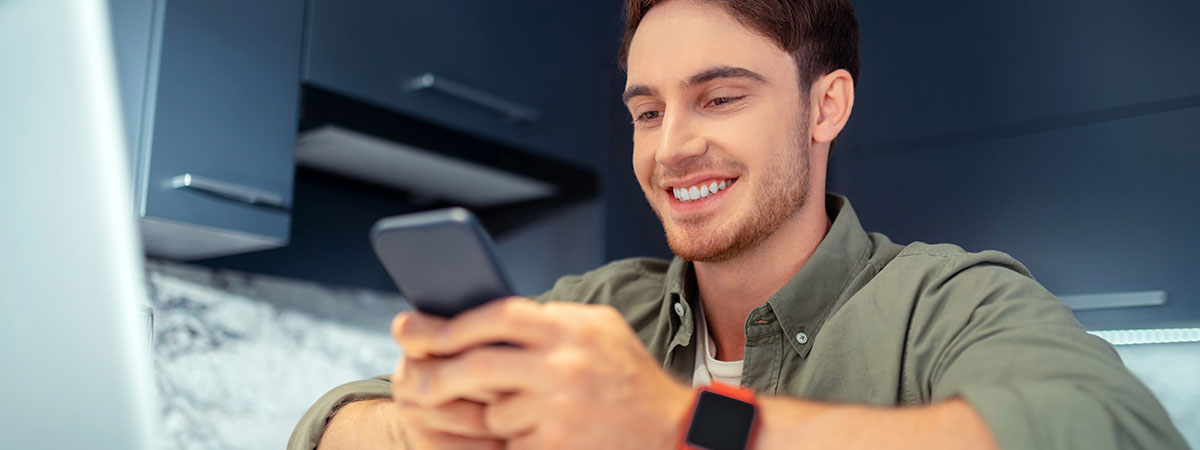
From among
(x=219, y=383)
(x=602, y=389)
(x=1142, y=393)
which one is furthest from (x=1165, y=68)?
(x=219, y=383)

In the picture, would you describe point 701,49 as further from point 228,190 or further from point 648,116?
point 228,190

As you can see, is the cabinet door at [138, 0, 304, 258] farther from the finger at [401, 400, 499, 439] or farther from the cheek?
the finger at [401, 400, 499, 439]

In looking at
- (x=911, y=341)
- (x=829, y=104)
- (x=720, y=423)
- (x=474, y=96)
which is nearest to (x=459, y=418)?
(x=720, y=423)

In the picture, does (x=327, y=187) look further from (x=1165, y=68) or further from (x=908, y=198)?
(x=1165, y=68)

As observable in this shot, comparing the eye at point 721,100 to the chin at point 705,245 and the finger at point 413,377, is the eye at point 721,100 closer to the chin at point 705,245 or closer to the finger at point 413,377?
the chin at point 705,245

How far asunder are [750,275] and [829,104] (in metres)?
0.28

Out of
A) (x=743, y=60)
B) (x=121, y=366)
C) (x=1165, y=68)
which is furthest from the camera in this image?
(x=1165, y=68)

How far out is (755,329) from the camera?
107 centimetres

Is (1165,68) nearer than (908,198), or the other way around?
(1165,68)

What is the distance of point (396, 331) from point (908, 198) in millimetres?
1711

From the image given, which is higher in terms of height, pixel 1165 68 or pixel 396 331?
pixel 1165 68

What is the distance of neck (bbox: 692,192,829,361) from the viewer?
1169 mm

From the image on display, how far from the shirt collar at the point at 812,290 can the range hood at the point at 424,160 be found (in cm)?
83

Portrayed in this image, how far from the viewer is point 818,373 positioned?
99 centimetres
